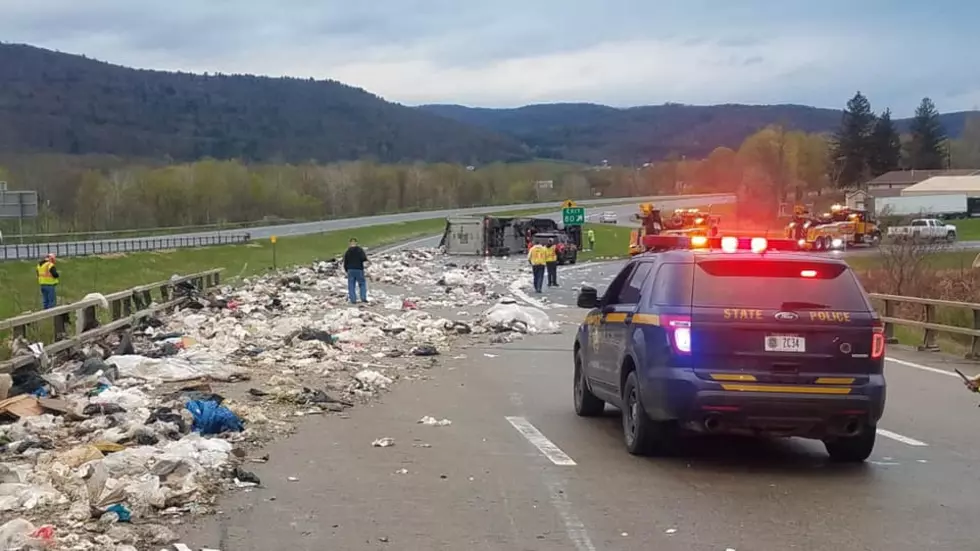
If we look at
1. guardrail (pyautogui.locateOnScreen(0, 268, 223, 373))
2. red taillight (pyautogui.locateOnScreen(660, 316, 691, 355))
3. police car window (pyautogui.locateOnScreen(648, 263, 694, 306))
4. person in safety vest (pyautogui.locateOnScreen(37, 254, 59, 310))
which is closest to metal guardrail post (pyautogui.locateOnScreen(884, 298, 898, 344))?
police car window (pyautogui.locateOnScreen(648, 263, 694, 306))

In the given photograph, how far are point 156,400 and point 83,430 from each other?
169 cm

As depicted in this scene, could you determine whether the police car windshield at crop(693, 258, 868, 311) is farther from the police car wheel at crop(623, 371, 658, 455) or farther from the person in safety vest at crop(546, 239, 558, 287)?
the person in safety vest at crop(546, 239, 558, 287)

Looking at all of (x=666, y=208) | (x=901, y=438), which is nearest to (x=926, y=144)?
(x=666, y=208)

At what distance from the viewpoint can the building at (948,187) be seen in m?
101

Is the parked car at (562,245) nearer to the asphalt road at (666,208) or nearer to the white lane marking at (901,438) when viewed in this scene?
the asphalt road at (666,208)

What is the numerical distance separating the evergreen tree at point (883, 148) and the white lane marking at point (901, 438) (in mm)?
124175

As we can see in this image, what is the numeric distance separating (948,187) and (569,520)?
106 m

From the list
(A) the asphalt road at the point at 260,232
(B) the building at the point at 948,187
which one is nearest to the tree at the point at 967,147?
(B) the building at the point at 948,187

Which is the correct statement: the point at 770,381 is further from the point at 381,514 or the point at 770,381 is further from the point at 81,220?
the point at 81,220

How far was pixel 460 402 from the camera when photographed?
Result: 13031 millimetres

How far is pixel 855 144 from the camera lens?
127 meters

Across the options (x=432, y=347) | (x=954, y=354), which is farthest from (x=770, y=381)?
(x=954, y=354)

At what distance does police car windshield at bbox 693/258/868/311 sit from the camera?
8859 mm

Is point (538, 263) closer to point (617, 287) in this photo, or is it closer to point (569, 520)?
point (617, 287)
